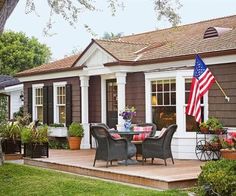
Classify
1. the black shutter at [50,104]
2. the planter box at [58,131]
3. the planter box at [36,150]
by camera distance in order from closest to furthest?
1. the planter box at [36,150]
2. the planter box at [58,131]
3. the black shutter at [50,104]

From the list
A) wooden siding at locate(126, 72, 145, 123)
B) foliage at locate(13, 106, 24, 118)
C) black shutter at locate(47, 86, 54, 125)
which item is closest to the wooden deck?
wooden siding at locate(126, 72, 145, 123)

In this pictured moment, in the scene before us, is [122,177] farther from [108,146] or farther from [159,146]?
[159,146]

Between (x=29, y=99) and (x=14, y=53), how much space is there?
17.4 metres

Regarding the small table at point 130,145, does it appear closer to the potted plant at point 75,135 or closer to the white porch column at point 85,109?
the potted plant at point 75,135

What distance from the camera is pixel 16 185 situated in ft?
31.2

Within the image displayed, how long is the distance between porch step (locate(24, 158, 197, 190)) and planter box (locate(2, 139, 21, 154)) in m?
1.30

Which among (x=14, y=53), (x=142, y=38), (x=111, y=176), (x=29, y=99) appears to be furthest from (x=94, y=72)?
(x=14, y=53)

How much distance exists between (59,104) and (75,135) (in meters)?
2.03

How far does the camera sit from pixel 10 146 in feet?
47.1

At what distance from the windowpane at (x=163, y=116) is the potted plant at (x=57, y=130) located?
4259 mm

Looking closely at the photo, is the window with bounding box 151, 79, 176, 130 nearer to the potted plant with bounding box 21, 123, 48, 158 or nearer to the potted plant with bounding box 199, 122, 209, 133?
the potted plant with bounding box 199, 122, 209, 133

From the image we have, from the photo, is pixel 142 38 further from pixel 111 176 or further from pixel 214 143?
pixel 111 176

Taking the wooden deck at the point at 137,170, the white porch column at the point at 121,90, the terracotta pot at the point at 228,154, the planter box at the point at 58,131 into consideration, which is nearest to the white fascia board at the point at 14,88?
the planter box at the point at 58,131

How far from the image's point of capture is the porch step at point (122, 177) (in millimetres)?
9133
